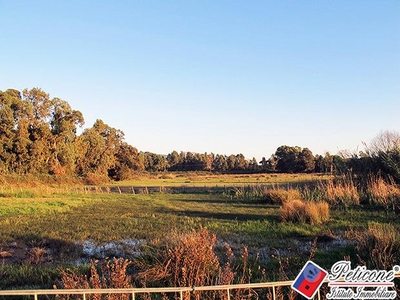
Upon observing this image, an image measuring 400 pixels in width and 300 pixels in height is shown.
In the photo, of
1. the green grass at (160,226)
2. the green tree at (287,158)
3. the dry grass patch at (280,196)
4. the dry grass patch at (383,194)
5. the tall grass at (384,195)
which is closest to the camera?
the green grass at (160,226)

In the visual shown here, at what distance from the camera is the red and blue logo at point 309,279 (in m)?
2.59

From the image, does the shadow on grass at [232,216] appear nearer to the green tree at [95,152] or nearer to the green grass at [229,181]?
the green grass at [229,181]

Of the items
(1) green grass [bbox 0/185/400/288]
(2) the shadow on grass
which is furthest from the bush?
(2) the shadow on grass

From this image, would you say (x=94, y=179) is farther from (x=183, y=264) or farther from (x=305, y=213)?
(x=183, y=264)

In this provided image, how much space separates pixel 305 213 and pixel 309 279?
10382mm

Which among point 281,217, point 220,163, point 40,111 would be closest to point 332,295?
point 281,217

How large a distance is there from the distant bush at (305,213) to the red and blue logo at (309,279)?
10.0m

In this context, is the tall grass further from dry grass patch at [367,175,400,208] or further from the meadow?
the meadow

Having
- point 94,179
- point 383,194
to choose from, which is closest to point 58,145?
point 94,179

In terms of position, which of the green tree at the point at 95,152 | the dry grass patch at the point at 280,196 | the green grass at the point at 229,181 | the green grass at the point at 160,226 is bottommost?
the green grass at the point at 229,181

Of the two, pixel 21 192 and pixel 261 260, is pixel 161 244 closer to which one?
pixel 261 260

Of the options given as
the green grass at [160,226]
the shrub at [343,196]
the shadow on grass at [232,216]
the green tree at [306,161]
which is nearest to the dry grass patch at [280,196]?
the shrub at [343,196]

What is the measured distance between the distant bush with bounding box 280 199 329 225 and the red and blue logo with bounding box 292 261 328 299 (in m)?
10.0

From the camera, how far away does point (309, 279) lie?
2.64 m
